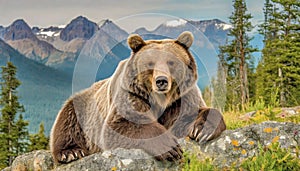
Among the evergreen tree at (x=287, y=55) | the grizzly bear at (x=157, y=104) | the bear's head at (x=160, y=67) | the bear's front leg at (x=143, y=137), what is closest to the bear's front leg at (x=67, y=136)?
the grizzly bear at (x=157, y=104)

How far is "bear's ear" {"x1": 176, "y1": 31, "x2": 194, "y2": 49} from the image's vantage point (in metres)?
5.53

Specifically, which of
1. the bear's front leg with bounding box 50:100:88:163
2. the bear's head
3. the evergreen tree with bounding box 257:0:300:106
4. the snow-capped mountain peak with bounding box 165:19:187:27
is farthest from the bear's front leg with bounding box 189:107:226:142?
the evergreen tree with bounding box 257:0:300:106

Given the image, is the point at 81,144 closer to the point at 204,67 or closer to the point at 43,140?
the point at 204,67

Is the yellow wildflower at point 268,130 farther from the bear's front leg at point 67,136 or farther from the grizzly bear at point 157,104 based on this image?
the bear's front leg at point 67,136

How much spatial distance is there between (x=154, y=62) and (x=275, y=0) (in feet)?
93.6

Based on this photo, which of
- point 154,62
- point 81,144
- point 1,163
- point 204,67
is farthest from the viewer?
point 1,163

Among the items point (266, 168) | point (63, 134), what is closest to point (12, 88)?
point (63, 134)

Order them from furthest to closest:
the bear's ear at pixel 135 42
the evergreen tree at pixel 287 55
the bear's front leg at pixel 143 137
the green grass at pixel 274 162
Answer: the evergreen tree at pixel 287 55, the bear's ear at pixel 135 42, the bear's front leg at pixel 143 137, the green grass at pixel 274 162

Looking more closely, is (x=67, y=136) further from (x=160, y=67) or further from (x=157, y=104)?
(x=160, y=67)

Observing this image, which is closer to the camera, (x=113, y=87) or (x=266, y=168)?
(x=266, y=168)

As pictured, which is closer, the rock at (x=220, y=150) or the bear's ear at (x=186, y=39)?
the rock at (x=220, y=150)

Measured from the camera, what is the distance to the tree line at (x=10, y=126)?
36188 mm

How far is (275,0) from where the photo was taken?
105 ft

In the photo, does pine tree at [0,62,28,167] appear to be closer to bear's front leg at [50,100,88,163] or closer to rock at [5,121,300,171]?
bear's front leg at [50,100,88,163]
